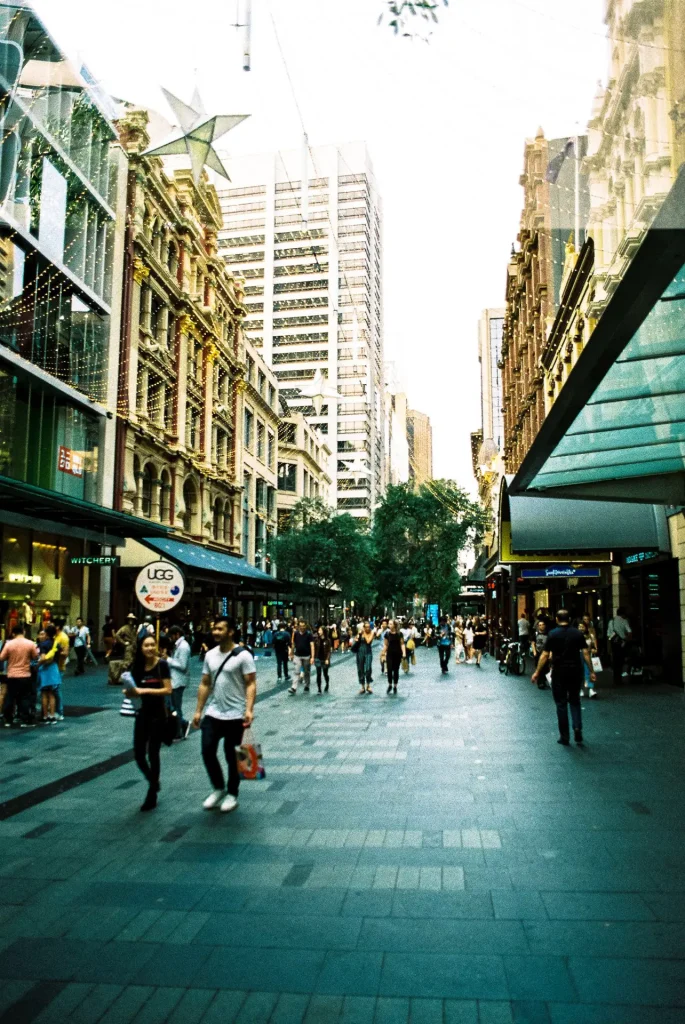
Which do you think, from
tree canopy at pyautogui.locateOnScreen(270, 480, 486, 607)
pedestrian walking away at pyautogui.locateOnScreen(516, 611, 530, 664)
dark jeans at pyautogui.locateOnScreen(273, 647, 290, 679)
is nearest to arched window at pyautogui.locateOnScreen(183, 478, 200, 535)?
tree canopy at pyautogui.locateOnScreen(270, 480, 486, 607)

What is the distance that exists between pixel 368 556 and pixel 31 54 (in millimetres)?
35134

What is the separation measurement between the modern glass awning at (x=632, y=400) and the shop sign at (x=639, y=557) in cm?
455

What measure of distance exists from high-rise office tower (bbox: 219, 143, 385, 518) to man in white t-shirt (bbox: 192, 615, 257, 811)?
101630mm

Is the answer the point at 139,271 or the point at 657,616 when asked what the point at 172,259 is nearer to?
the point at 139,271

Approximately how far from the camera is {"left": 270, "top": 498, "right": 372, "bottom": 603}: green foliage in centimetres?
5153

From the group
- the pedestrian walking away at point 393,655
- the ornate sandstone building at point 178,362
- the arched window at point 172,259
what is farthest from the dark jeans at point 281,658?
the arched window at point 172,259

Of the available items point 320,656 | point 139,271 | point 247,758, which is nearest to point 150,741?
point 247,758

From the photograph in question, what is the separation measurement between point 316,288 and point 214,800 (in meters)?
109

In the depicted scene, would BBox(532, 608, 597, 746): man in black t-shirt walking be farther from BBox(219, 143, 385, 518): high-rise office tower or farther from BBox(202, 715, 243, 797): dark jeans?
BBox(219, 143, 385, 518): high-rise office tower

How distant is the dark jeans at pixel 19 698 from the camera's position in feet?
43.5

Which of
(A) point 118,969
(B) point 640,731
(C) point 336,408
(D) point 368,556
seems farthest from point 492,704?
(C) point 336,408

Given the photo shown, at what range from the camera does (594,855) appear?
5.97m

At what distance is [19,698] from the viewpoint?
13328 mm

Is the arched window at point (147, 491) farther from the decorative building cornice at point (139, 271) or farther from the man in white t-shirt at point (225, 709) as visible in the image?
the man in white t-shirt at point (225, 709)
